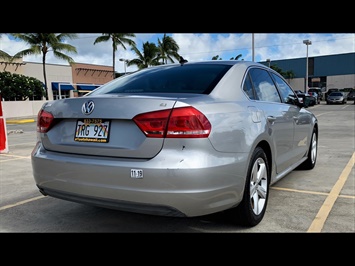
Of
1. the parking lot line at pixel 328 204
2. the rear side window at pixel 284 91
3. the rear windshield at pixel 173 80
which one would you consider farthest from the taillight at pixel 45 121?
the rear side window at pixel 284 91

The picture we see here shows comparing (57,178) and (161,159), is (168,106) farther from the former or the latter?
(57,178)

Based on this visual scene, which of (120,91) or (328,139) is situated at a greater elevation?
(120,91)

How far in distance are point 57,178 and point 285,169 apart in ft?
9.13

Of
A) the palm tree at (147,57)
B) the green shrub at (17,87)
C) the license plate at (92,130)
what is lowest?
the license plate at (92,130)

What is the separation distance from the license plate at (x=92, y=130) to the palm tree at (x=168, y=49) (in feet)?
112

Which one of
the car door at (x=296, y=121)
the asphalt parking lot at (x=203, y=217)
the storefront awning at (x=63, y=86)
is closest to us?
the asphalt parking lot at (x=203, y=217)

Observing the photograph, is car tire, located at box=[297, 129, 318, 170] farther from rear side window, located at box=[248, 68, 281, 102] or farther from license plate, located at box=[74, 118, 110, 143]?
license plate, located at box=[74, 118, 110, 143]

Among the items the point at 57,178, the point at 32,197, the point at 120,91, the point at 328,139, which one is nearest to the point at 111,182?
the point at 57,178

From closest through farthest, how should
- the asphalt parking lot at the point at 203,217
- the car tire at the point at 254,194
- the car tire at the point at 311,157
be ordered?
the car tire at the point at 254,194 → the asphalt parking lot at the point at 203,217 → the car tire at the point at 311,157

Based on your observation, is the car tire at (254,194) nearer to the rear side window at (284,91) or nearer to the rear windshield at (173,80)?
the rear windshield at (173,80)

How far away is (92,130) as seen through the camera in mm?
2762

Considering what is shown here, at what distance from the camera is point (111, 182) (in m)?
2.59

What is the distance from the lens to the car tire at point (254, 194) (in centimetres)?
301
